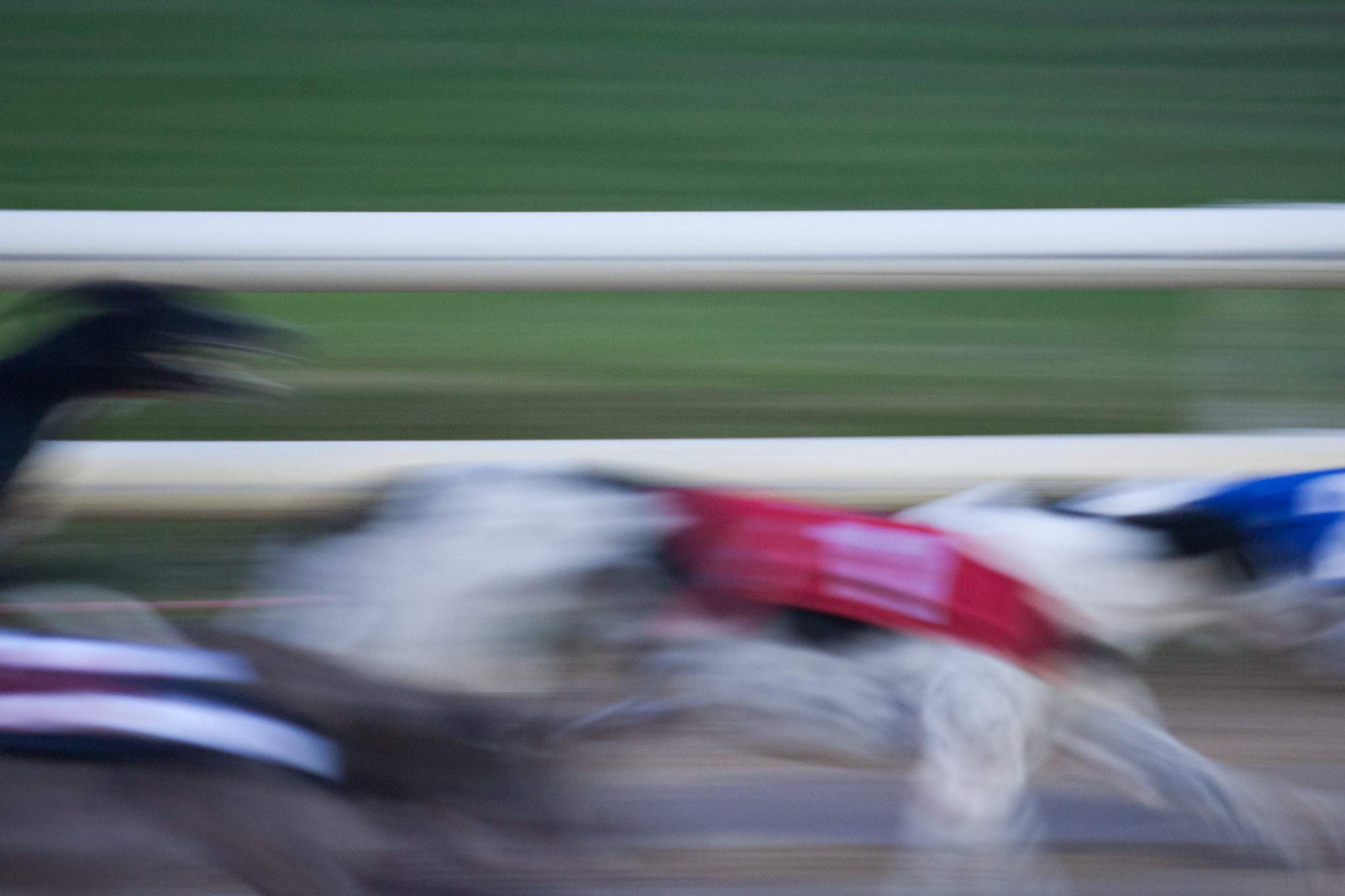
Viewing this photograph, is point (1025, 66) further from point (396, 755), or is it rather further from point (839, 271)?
point (396, 755)

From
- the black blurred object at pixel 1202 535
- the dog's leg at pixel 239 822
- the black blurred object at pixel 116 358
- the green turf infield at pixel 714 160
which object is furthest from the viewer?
the green turf infield at pixel 714 160

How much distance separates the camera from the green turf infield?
3.20m

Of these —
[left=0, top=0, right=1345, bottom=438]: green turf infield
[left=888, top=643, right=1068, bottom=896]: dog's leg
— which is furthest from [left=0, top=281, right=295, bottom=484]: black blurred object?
[left=888, top=643, right=1068, bottom=896]: dog's leg

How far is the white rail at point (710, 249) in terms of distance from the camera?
2.03 meters

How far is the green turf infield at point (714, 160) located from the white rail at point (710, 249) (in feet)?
1.18

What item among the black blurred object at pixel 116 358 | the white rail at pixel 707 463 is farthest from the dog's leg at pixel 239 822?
the white rail at pixel 707 463

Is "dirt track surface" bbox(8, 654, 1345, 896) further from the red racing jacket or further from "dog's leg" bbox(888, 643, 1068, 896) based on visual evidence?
the red racing jacket

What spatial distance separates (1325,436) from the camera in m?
2.21

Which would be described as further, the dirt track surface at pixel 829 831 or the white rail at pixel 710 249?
the white rail at pixel 710 249

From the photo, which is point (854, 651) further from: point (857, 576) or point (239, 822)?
point (239, 822)

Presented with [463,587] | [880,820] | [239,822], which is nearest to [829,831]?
[880,820]

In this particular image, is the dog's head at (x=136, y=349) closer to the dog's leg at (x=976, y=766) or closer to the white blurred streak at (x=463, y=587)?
the white blurred streak at (x=463, y=587)

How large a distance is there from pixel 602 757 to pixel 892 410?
1661 mm

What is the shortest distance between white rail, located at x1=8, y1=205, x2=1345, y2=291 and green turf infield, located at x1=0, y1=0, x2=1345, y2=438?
359 millimetres
